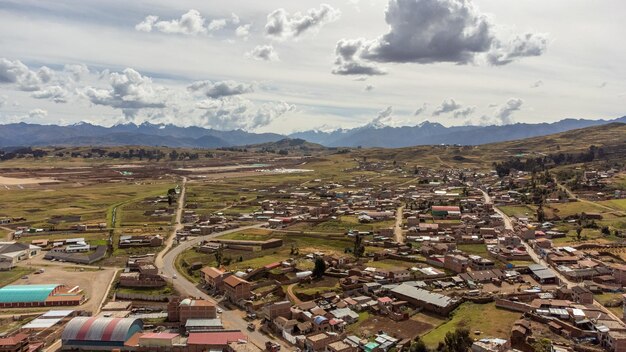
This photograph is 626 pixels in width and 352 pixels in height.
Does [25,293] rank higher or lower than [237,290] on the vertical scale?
lower

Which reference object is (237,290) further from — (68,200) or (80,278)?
(68,200)

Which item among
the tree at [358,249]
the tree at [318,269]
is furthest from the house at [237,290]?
the tree at [358,249]

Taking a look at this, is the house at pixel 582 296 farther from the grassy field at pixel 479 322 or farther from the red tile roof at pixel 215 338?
the red tile roof at pixel 215 338

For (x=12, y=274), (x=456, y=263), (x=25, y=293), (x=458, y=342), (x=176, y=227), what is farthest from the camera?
(x=176, y=227)

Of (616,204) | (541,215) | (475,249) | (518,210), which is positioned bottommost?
(475,249)

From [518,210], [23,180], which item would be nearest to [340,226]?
[518,210]

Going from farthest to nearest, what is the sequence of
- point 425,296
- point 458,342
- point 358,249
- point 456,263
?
point 358,249, point 456,263, point 425,296, point 458,342

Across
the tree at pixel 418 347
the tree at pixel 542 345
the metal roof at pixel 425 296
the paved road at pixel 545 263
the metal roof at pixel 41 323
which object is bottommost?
the metal roof at pixel 41 323
